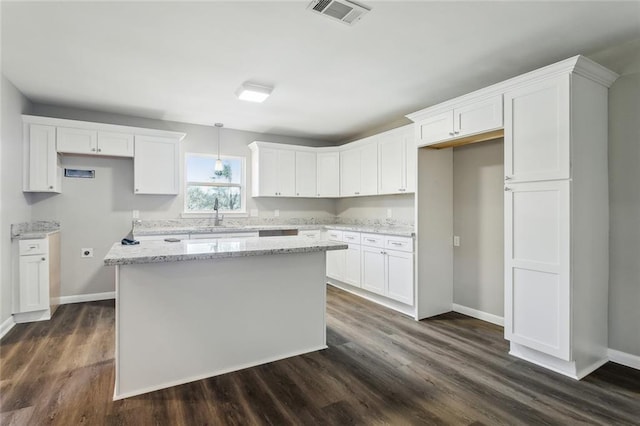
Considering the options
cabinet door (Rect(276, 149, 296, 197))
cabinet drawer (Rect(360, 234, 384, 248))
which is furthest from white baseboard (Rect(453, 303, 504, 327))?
cabinet door (Rect(276, 149, 296, 197))

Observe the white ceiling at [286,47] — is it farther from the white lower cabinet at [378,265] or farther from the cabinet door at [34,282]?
the cabinet door at [34,282]

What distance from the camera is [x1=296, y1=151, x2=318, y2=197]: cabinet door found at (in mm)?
5637

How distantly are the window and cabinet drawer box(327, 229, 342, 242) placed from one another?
147cm

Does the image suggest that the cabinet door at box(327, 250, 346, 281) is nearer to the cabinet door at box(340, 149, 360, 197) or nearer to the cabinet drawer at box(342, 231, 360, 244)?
the cabinet drawer at box(342, 231, 360, 244)

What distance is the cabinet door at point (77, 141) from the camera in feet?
13.2

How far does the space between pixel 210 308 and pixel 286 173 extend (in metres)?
3.39

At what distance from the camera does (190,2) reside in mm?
2135

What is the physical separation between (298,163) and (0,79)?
12.0 ft

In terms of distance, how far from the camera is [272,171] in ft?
17.8

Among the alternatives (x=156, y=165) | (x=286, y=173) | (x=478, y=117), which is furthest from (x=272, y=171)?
(x=478, y=117)

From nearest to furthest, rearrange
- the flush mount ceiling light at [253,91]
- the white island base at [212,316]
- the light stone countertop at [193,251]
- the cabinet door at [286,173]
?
1. the light stone countertop at [193,251]
2. the white island base at [212,316]
3. the flush mount ceiling light at [253,91]
4. the cabinet door at [286,173]

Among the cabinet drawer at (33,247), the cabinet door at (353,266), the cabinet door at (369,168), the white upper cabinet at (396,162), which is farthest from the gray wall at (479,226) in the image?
the cabinet drawer at (33,247)

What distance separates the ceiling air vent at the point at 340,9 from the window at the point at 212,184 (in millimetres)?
3529

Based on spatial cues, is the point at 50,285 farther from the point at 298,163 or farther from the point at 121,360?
the point at 298,163
